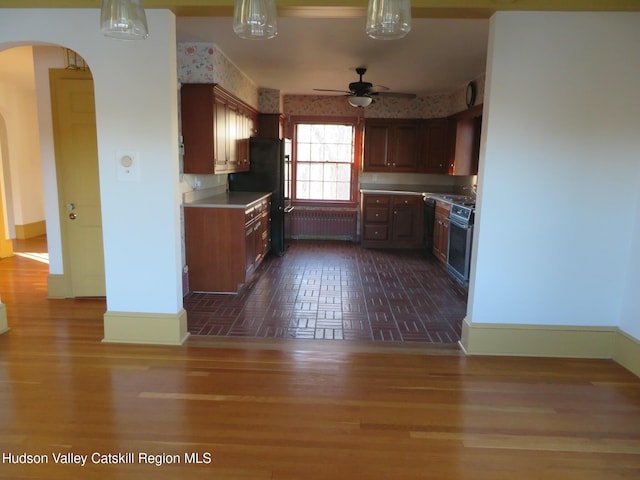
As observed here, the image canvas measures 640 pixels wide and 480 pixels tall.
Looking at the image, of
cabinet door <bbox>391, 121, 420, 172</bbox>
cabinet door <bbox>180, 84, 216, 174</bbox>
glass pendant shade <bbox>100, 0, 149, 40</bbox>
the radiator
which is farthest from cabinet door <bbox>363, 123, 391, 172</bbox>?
glass pendant shade <bbox>100, 0, 149, 40</bbox>

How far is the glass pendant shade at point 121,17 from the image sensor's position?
160cm

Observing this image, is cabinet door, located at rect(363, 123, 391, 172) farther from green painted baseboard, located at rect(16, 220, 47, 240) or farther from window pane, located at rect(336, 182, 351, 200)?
green painted baseboard, located at rect(16, 220, 47, 240)

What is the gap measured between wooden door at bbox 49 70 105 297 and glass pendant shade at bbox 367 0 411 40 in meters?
3.85

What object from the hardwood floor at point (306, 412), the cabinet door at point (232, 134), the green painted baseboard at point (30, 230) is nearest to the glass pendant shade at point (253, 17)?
the hardwood floor at point (306, 412)

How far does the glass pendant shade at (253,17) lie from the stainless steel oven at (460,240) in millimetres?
4190

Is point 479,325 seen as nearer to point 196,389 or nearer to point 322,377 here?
point 322,377

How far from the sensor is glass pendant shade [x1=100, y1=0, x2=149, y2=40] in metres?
1.60

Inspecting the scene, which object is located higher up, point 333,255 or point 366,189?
point 366,189

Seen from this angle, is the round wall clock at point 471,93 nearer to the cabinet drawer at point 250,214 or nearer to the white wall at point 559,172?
the white wall at point 559,172

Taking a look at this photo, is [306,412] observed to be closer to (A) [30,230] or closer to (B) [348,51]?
(B) [348,51]

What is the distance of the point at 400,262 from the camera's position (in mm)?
6859

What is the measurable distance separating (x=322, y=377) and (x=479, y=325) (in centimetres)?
133

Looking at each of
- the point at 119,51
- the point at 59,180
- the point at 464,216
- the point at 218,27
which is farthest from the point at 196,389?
the point at 464,216

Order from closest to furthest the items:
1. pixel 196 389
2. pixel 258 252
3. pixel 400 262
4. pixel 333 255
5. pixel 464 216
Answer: pixel 196 389 < pixel 464 216 < pixel 258 252 < pixel 400 262 < pixel 333 255
